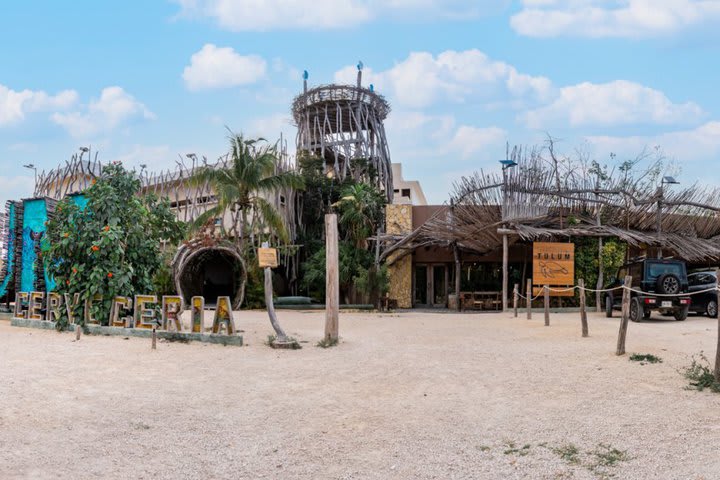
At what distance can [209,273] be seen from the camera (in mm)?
25266

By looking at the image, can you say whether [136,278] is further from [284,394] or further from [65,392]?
[284,394]

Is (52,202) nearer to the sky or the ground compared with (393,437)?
nearer to the sky

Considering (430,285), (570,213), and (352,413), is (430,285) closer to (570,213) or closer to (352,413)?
(570,213)

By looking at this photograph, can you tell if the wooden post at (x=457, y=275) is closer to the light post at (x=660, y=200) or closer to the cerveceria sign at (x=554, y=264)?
the cerveceria sign at (x=554, y=264)

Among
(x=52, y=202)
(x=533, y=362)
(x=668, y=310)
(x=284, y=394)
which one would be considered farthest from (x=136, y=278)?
(x=668, y=310)

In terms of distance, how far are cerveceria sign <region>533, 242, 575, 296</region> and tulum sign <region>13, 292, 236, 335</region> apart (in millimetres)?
11402

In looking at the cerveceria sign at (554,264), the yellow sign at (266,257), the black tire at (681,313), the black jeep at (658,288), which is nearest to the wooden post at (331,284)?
the yellow sign at (266,257)

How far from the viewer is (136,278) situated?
508 inches

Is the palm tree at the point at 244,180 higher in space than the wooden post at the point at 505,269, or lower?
higher

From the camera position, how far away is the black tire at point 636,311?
1408 centimetres

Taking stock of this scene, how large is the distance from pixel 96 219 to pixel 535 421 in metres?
10.5

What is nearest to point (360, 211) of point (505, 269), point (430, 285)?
point (430, 285)

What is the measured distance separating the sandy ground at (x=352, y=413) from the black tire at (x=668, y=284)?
160 inches

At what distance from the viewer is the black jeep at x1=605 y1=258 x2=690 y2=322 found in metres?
13.8
